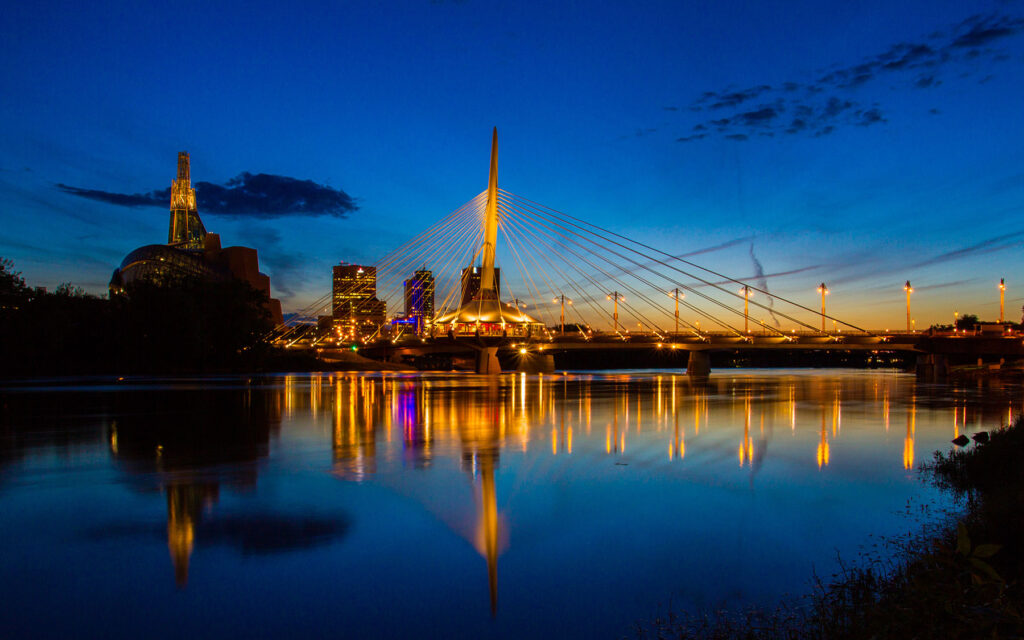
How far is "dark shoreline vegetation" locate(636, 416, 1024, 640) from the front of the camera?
5.50 metres

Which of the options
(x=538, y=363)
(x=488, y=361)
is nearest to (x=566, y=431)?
(x=488, y=361)

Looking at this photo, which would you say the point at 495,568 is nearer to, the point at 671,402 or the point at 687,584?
the point at 687,584

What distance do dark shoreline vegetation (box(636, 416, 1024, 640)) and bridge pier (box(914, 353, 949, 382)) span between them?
9078 cm

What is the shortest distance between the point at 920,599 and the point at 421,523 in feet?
25.8

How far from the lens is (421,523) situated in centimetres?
1216

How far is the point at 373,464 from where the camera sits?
18344mm

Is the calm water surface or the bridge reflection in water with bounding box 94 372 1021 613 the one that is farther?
the bridge reflection in water with bounding box 94 372 1021 613

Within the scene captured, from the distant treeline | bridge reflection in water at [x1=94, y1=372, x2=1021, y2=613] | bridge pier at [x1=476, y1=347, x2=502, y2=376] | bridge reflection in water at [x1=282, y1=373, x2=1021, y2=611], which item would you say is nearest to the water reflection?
bridge reflection in water at [x1=94, y1=372, x2=1021, y2=613]

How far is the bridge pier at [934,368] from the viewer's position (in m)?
91.8

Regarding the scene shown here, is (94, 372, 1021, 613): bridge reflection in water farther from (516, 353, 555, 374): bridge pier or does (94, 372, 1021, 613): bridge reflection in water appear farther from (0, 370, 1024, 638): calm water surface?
(516, 353, 555, 374): bridge pier

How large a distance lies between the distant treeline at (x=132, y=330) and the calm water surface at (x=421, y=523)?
4964 centimetres

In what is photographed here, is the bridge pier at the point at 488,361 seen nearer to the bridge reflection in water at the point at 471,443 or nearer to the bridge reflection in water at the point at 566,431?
the bridge reflection in water at the point at 566,431

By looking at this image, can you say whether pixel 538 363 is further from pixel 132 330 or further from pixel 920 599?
pixel 920 599

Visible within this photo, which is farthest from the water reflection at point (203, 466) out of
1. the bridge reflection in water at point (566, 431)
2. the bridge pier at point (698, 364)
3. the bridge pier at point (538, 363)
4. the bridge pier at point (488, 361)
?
the bridge pier at point (538, 363)
